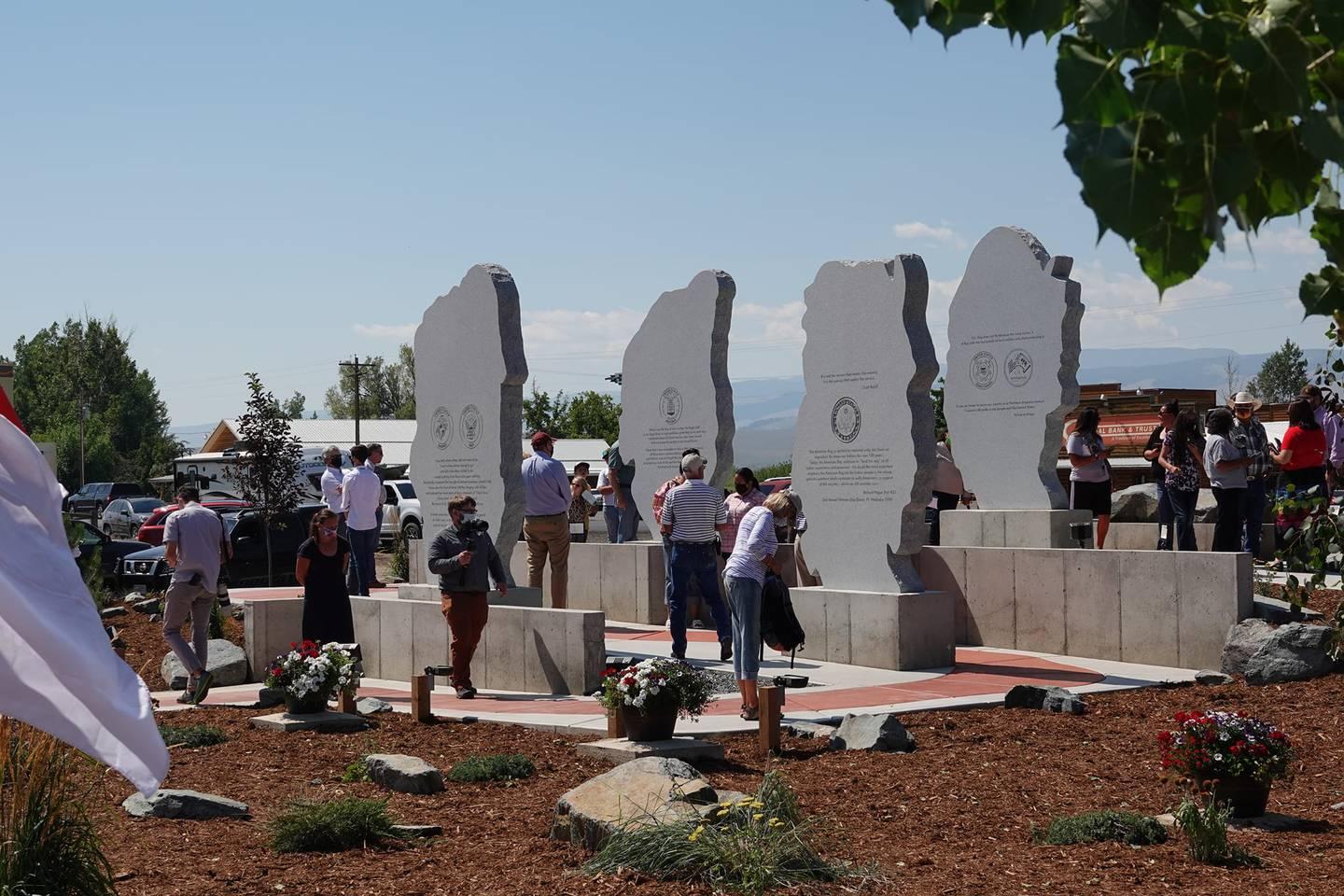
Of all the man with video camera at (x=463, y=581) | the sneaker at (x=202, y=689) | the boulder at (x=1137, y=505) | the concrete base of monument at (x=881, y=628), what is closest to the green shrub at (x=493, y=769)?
the man with video camera at (x=463, y=581)

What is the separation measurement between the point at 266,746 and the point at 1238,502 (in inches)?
390

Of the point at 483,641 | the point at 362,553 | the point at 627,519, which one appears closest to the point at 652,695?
the point at 483,641

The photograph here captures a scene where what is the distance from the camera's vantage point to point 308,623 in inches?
552

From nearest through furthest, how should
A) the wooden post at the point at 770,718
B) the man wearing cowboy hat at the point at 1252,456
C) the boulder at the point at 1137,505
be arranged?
1. the wooden post at the point at 770,718
2. the man wearing cowboy hat at the point at 1252,456
3. the boulder at the point at 1137,505

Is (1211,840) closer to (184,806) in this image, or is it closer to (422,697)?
(184,806)

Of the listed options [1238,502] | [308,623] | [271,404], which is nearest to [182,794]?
[308,623]

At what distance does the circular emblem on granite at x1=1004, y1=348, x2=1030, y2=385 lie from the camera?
54.1 feet

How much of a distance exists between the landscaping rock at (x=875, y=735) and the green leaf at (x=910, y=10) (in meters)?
7.71

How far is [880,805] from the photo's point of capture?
26.7 feet

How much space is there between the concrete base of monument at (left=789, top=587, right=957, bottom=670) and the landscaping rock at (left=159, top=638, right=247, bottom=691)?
Answer: 19.1 feet

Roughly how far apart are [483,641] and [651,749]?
5.01m

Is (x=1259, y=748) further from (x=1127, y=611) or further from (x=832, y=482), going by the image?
(x=832, y=482)

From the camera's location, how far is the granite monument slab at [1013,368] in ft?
53.0

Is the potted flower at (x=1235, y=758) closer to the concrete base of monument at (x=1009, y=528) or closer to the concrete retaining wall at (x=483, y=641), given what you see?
the concrete retaining wall at (x=483, y=641)
